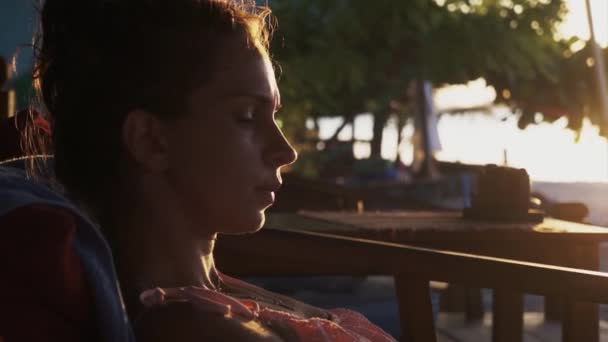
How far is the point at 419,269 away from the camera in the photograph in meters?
1.88

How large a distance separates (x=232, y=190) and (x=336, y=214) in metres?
2.46

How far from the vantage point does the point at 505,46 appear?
12.6 m

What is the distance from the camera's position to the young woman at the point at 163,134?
4.12 feet

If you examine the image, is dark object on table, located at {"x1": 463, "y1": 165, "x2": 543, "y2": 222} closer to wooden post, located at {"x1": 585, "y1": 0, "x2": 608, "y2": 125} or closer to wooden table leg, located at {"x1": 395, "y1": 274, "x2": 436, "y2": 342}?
wooden table leg, located at {"x1": 395, "y1": 274, "x2": 436, "y2": 342}

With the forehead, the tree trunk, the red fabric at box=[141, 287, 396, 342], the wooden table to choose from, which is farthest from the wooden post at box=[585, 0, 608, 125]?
the forehead

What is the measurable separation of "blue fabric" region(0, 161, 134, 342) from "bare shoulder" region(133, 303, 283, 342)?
38 mm

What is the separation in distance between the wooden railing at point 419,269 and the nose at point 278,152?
0.62 m

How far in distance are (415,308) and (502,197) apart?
148 cm

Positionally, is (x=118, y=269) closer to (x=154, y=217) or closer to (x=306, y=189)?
(x=154, y=217)

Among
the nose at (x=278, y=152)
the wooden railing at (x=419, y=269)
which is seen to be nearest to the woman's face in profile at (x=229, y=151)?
the nose at (x=278, y=152)

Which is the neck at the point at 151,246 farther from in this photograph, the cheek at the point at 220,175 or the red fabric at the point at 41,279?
the red fabric at the point at 41,279

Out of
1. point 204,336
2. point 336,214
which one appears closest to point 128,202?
point 204,336

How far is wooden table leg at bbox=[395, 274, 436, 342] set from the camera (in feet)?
6.36

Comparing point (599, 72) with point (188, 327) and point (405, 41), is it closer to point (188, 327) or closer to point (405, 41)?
point (405, 41)
